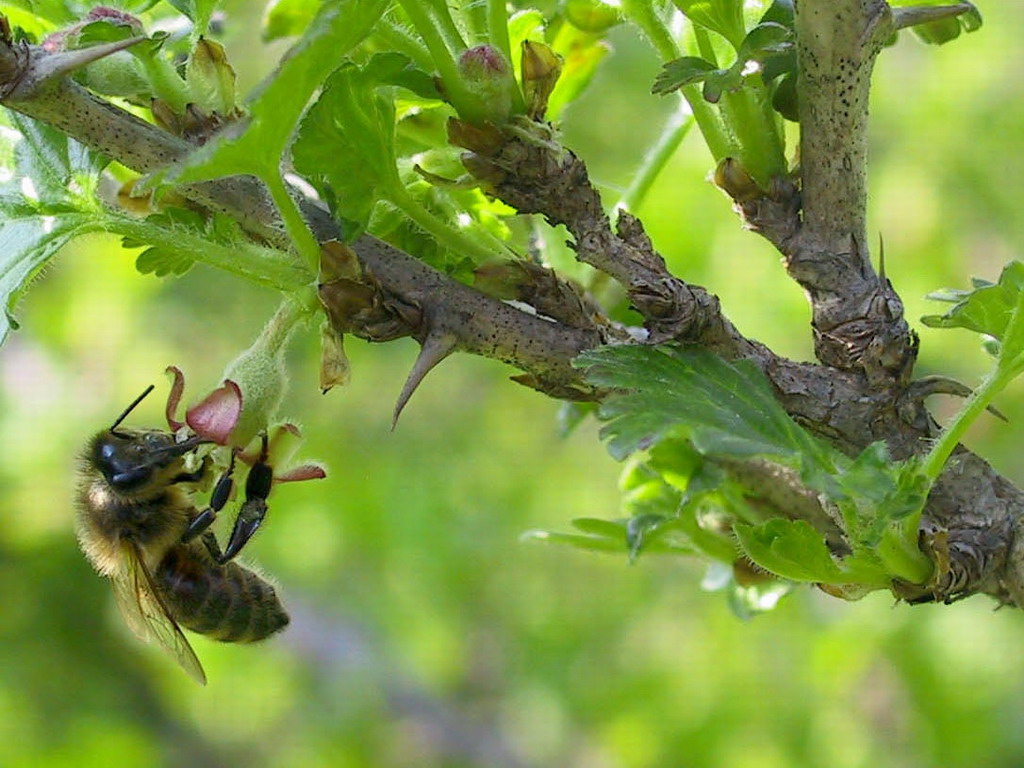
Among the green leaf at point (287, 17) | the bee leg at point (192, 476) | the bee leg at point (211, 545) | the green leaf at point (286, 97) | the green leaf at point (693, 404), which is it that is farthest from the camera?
the bee leg at point (211, 545)

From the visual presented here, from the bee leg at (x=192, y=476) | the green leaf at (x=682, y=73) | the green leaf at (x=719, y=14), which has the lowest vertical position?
the bee leg at (x=192, y=476)

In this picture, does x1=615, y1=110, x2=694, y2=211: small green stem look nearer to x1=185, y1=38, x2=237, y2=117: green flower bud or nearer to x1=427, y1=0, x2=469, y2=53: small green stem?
x1=427, y1=0, x2=469, y2=53: small green stem

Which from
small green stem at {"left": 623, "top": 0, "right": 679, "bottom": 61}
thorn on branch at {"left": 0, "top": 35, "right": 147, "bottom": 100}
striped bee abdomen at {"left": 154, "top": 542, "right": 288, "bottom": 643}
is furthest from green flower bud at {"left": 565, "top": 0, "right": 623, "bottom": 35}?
striped bee abdomen at {"left": 154, "top": 542, "right": 288, "bottom": 643}

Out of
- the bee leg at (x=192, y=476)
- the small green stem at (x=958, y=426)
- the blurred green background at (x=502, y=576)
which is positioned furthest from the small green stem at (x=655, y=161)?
the blurred green background at (x=502, y=576)

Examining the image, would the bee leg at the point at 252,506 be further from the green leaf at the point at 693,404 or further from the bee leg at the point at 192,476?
the green leaf at the point at 693,404

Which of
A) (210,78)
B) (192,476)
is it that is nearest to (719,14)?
(210,78)

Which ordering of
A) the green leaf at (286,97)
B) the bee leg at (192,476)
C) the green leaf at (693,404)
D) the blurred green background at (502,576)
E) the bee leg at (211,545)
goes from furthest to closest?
the blurred green background at (502,576) → the bee leg at (211,545) → the bee leg at (192,476) → the green leaf at (693,404) → the green leaf at (286,97)

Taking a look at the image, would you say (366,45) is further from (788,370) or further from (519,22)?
(788,370)
